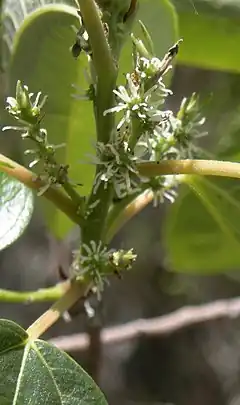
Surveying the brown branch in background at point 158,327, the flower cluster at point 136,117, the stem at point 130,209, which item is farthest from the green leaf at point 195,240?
the flower cluster at point 136,117

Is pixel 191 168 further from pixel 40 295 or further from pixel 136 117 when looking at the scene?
pixel 40 295

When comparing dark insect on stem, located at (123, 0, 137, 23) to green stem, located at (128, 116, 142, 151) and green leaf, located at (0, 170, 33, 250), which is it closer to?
green stem, located at (128, 116, 142, 151)

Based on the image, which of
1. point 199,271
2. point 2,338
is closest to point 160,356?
point 199,271

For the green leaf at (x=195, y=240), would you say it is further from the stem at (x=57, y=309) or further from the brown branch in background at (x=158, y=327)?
the stem at (x=57, y=309)

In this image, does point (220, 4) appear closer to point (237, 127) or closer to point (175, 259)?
point (237, 127)

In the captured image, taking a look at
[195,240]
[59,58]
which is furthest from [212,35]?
[195,240]
